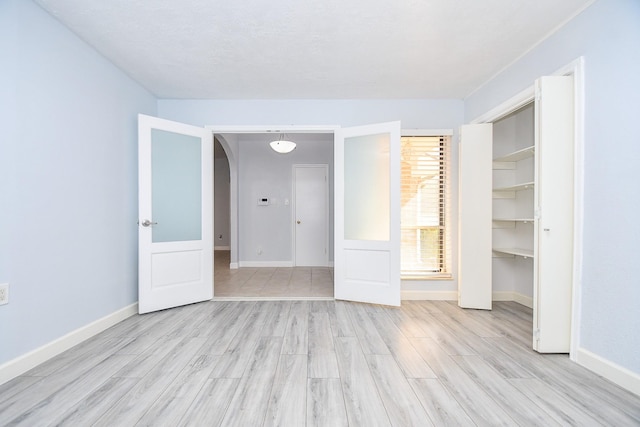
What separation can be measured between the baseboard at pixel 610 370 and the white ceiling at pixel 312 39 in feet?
8.07

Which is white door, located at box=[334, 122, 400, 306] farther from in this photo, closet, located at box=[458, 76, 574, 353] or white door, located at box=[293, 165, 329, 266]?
white door, located at box=[293, 165, 329, 266]

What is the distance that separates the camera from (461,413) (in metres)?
1.59

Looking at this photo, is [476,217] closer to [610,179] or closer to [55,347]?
[610,179]

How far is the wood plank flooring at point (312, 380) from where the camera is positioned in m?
1.57

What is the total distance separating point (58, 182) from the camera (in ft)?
7.69

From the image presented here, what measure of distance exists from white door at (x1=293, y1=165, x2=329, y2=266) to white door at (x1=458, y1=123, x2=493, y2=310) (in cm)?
323

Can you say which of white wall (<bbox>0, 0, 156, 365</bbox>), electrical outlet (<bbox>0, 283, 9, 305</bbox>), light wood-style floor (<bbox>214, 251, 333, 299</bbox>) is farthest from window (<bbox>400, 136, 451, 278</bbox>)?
electrical outlet (<bbox>0, 283, 9, 305</bbox>)

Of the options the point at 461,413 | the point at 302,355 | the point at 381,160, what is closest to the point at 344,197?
the point at 381,160

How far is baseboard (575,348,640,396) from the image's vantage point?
5.90 ft

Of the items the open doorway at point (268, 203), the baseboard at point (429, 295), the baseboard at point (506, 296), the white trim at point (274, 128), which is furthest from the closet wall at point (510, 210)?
the open doorway at point (268, 203)

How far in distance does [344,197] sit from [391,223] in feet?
2.22

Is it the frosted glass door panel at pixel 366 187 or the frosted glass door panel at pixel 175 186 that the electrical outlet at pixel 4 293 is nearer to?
the frosted glass door panel at pixel 175 186

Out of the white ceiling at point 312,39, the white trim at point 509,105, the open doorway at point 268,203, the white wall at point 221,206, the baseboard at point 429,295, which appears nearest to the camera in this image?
the white ceiling at point 312,39

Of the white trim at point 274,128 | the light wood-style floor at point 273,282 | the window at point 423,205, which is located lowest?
the light wood-style floor at point 273,282
